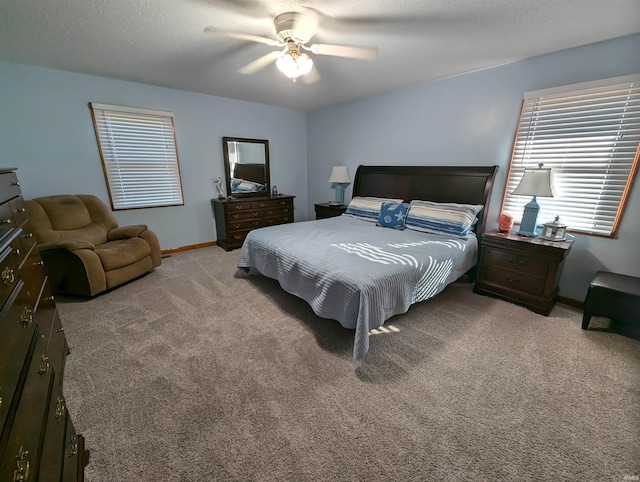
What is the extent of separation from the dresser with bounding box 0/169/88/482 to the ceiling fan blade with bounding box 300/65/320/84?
278 cm

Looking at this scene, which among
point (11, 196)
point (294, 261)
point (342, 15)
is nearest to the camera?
point (11, 196)

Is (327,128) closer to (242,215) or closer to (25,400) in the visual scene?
(242,215)

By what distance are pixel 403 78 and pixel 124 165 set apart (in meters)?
3.84

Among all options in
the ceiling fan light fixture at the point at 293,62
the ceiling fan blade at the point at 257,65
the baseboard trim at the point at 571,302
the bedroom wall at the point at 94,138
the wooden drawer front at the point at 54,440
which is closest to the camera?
the wooden drawer front at the point at 54,440

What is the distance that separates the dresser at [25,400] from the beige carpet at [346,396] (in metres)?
0.35

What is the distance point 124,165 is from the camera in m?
3.57

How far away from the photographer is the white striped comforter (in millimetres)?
1839

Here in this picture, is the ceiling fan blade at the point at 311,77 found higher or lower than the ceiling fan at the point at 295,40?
higher

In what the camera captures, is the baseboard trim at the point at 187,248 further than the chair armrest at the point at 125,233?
Yes

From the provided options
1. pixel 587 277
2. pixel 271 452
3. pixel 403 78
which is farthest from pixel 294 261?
pixel 587 277

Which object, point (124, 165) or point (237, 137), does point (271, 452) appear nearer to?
point (124, 165)

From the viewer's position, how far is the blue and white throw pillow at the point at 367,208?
363cm

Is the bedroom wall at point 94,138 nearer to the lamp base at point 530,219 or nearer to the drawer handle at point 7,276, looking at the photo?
the drawer handle at point 7,276

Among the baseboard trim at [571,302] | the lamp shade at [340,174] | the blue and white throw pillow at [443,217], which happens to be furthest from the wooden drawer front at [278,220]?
the baseboard trim at [571,302]
